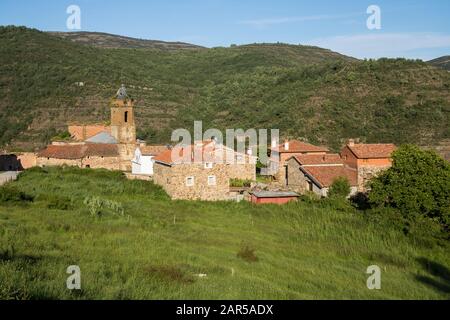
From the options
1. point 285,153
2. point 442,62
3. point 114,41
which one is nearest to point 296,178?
point 285,153

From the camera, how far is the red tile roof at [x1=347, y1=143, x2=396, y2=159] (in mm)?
28922

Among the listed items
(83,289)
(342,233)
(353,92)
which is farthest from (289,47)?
(83,289)

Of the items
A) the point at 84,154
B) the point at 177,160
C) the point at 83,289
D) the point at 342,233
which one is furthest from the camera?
the point at 84,154

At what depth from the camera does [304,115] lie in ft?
179

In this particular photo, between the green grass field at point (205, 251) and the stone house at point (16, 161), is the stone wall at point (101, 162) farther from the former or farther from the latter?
the green grass field at point (205, 251)

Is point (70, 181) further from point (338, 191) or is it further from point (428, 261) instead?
point (428, 261)

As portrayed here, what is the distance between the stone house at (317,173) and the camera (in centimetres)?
Answer: 2792

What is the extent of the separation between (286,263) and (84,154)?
2674cm

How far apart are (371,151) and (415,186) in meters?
8.36

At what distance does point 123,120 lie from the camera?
134 feet

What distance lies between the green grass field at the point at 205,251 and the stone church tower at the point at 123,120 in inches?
583

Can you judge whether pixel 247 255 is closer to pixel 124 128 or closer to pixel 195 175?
pixel 195 175

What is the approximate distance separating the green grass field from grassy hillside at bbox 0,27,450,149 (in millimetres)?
28259

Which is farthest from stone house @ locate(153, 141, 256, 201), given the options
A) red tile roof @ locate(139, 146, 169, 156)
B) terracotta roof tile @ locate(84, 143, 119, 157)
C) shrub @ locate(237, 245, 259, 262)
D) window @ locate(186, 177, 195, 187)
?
terracotta roof tile @ locate(84, 143, 119, 157)
